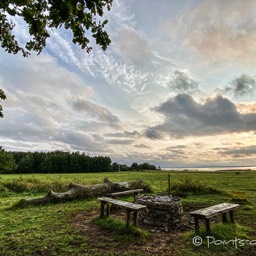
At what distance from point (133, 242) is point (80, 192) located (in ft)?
28.9

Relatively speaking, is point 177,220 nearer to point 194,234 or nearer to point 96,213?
point 194,234

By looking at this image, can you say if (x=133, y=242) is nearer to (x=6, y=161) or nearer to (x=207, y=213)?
(x=207, y=213)

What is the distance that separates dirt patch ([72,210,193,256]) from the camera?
20.5 feet

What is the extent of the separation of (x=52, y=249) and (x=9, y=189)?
50.0ft

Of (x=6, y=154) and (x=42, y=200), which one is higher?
(x=6, y=154)

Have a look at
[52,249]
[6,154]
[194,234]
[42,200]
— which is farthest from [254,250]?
[42,200]

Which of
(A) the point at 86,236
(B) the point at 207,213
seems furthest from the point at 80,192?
(B) the point at 207,213

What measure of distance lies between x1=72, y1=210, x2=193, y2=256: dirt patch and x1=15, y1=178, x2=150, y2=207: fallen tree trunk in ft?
16.9

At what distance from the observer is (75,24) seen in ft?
14.4

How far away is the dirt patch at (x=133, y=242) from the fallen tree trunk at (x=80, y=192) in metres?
5.16

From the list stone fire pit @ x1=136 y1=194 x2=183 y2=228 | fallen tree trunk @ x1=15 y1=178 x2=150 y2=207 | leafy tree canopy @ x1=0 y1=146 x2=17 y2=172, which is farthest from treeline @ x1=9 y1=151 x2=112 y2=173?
leafy tree canopy @ x1=0 y1=146 x2=17 y2=172

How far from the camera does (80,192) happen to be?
15094mm

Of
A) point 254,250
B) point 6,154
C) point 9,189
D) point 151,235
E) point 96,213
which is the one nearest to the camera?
point 6,154

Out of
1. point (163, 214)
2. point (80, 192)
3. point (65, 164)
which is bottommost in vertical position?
point (163, 214)
